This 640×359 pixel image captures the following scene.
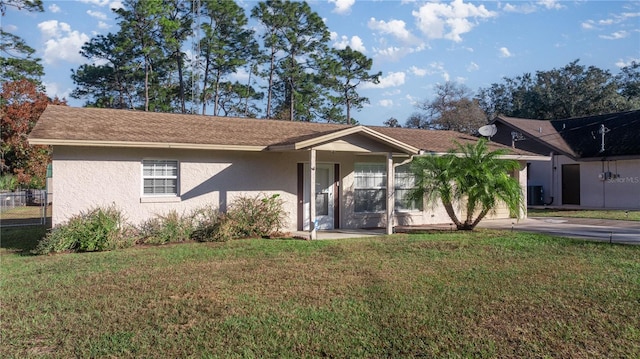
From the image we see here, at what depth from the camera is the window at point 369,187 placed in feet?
50.4

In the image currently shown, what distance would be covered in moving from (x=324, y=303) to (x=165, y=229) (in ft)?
22.8

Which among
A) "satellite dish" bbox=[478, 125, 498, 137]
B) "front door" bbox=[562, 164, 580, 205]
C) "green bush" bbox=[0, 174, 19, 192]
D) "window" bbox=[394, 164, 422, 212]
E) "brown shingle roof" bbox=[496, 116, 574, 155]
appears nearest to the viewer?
"window" bbox=[394, 164, 422, 212]

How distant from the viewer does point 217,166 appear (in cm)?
1342

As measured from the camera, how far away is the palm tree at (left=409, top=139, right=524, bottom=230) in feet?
44.3

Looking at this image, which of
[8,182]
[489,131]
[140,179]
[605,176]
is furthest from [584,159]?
[8,182]

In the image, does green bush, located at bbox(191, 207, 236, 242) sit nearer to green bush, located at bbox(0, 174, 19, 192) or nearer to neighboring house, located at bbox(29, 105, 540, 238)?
neighboring house, located at bbox(29, 105, 540, 238)

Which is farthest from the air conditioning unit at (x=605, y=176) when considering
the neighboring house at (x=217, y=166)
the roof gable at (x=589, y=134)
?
the neighboring house at (x=217, y=166)

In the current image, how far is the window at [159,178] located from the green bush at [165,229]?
0.67 metres

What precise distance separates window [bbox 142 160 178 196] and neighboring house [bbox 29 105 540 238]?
3cm

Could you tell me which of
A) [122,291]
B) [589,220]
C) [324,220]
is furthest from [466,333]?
[589,220]

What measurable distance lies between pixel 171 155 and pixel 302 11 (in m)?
29.5

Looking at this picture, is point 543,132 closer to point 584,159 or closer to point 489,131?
point 584,159

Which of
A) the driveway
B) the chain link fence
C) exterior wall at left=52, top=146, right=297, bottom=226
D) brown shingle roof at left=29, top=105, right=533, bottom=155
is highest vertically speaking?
brown shingle roof at left=29, top=105, right=533, bottom=155

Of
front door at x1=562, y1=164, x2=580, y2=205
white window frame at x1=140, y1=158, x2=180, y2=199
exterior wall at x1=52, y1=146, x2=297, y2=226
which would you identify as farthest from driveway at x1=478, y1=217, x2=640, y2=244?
white window frame at x1=140, y1=158, x2=180, y2=199
